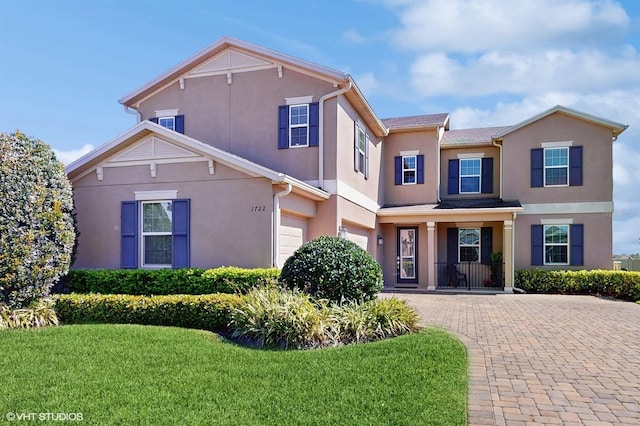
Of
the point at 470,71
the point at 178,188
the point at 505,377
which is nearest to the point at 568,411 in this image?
the point at 505,377

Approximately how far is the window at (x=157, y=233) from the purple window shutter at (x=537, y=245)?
14.0 metres

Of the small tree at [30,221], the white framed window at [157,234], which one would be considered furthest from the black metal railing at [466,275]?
the small tree at [30,221]

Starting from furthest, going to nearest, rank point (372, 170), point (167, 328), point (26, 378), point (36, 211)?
point (372, 170), point (36, 211), point (167, 328), point (26, 378)

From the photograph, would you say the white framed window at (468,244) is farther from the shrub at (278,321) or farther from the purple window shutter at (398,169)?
the shrub at (278,321)

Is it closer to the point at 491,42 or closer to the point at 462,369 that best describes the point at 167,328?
the point at 462,369

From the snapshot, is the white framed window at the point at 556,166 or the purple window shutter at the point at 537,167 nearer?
the white framed window at the point at 556,166

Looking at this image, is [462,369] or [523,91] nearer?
[462,369]

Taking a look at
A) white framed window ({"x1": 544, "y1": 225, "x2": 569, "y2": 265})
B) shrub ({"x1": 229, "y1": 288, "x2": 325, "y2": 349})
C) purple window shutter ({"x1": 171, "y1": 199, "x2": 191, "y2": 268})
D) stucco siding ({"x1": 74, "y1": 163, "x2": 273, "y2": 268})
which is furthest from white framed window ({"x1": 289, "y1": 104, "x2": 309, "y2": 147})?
white framed window ({"x1": 544, "y1": 225, "x2": 569, "y2": 265})

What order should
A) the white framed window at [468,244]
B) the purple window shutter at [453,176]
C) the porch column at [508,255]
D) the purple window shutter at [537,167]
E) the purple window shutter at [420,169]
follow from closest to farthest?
the porch column at [508,255]
the purple window shutter at [537,167]
the white framed window at [468,244]
the purple window shutter at [420,169]
the purple window shutter at [453,176]

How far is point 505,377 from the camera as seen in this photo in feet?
19.8

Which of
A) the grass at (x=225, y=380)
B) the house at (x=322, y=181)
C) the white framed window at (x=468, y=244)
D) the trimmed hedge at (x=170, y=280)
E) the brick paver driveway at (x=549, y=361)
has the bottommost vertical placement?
the brick paver driveway at (x=549, y=361)

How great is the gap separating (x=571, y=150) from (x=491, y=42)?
8.54 meters

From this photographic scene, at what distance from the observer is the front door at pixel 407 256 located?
19.4 m

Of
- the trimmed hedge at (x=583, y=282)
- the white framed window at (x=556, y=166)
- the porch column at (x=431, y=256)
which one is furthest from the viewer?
the white framed window at (x=556, y=166)
